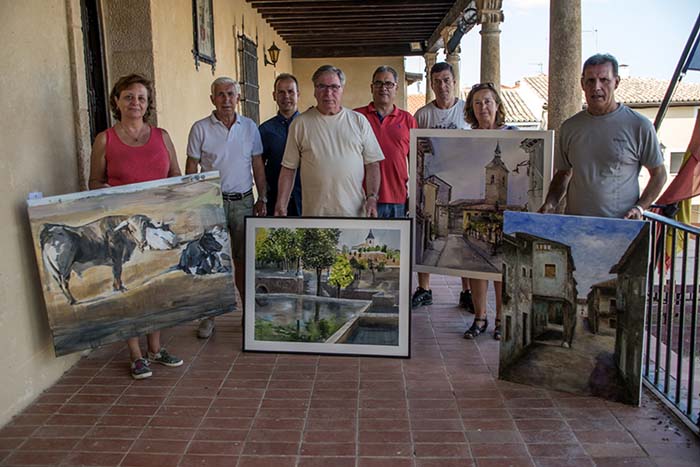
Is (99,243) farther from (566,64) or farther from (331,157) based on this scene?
(566,64)

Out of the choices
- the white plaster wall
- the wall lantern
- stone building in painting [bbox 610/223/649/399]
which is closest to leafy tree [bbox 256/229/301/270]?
the white plaster wall

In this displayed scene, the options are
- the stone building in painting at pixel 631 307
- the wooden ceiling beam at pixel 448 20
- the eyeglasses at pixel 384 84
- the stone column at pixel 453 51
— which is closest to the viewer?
the stone building in painting at pixel 631 307

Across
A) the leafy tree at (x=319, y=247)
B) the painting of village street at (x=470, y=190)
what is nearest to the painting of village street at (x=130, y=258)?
the leafy tree at (x=319, y=247)

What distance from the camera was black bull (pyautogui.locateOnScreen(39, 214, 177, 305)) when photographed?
337cm

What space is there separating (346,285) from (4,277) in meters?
1.83

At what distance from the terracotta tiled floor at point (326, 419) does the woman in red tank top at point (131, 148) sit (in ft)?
1.37

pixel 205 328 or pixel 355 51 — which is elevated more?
pixel 355 51

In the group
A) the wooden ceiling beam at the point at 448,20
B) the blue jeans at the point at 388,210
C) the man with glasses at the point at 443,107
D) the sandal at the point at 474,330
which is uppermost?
the wooden ceiling beam at the point at 448,20

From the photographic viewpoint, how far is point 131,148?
3.64m

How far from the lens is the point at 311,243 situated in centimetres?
392

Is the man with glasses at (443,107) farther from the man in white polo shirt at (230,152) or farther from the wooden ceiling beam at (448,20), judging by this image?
the wooden ceiling beam at (448,20)

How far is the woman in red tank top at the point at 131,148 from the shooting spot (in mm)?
3584

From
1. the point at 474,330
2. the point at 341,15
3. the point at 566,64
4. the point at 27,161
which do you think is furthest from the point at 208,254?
the point at 341,15

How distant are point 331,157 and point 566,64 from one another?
8.42 ft
